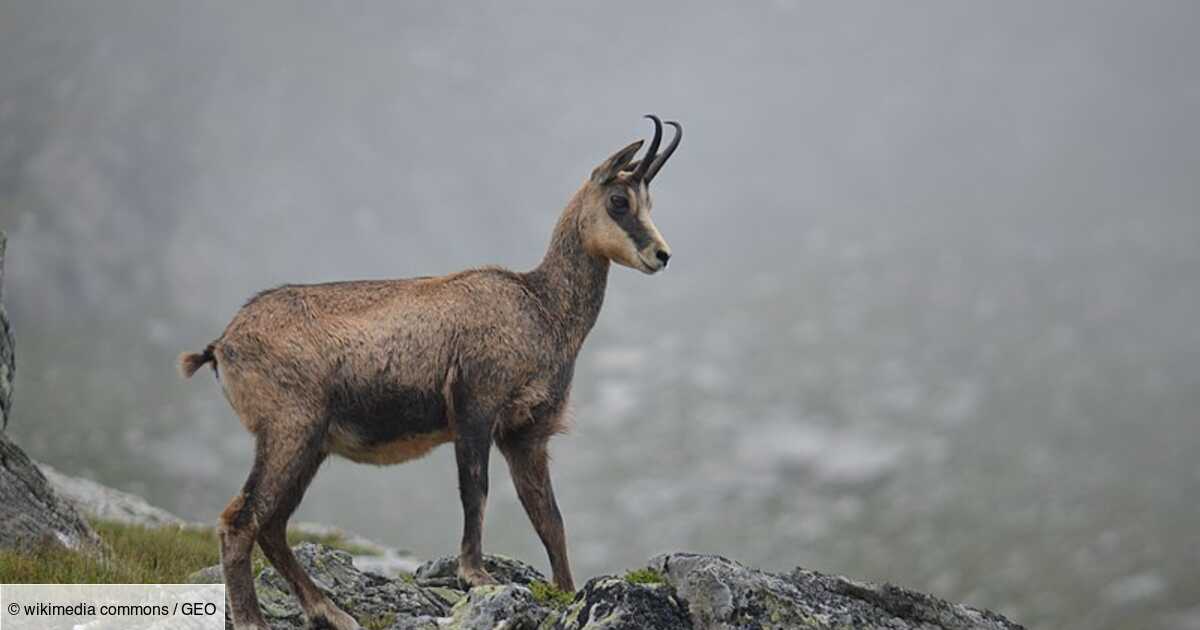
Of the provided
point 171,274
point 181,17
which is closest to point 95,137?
Answer: point 171,274

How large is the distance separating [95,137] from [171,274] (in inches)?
740

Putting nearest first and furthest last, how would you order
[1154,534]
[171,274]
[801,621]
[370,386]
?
[801,621] → [370,386] → [171,274] → [1154,534]

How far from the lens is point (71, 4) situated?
168 m

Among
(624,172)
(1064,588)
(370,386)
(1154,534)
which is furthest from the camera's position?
(1154,534)

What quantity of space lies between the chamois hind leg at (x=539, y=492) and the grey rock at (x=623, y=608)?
104 inches

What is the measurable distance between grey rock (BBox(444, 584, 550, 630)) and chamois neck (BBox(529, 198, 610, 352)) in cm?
327

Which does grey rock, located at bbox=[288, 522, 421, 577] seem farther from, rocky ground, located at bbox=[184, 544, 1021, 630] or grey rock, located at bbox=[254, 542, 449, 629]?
rocky ground, located at bbox=[184, 544, 1021, 630]

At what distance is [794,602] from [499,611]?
2542 millimetres

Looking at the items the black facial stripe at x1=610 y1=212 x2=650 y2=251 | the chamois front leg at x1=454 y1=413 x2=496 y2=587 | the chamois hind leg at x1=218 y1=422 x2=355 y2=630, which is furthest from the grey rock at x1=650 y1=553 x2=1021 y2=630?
the black facial stripe at x1=610 y1=212 x2=650 y2=251

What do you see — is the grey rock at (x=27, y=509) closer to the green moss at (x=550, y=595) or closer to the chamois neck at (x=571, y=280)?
the green moss at (x=550, y=595)

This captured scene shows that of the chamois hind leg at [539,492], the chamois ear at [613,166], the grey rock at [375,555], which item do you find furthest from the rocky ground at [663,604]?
the grey rock at [375,555]

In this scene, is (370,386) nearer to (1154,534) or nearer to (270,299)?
(270,299)

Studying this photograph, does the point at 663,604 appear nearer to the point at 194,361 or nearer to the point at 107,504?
the point at 194,361

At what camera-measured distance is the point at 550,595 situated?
557 inches
